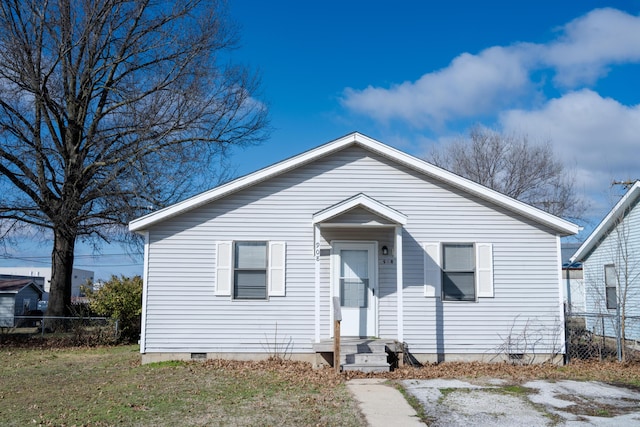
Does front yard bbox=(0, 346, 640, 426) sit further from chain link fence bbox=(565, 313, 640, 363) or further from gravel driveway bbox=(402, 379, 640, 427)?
gravel driveway bbox=(402, 379, 640, 427)

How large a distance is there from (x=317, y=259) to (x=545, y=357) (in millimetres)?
5527

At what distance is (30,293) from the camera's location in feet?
119

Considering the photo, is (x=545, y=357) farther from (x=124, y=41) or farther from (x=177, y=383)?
(x=124, y=41)

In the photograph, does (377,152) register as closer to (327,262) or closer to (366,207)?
(366,207)

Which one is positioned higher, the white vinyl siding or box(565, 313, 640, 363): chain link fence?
the white vinyl siding

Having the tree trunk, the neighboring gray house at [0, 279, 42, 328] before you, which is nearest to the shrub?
the tree trunk

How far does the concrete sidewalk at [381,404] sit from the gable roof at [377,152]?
4.87 m

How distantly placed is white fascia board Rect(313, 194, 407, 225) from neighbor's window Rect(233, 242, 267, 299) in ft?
5.99

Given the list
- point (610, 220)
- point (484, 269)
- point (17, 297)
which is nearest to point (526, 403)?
point (484, 269)

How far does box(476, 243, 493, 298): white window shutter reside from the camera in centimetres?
1270

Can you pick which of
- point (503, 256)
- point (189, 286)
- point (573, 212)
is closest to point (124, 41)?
point (189, 286)

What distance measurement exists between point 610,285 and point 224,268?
40.0 feet

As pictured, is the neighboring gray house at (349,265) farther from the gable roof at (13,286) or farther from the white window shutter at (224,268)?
the gable roof at (13,286)

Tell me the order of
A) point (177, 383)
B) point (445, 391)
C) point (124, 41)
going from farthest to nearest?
point (124, 41), point (177, 383), point (445, 391)
